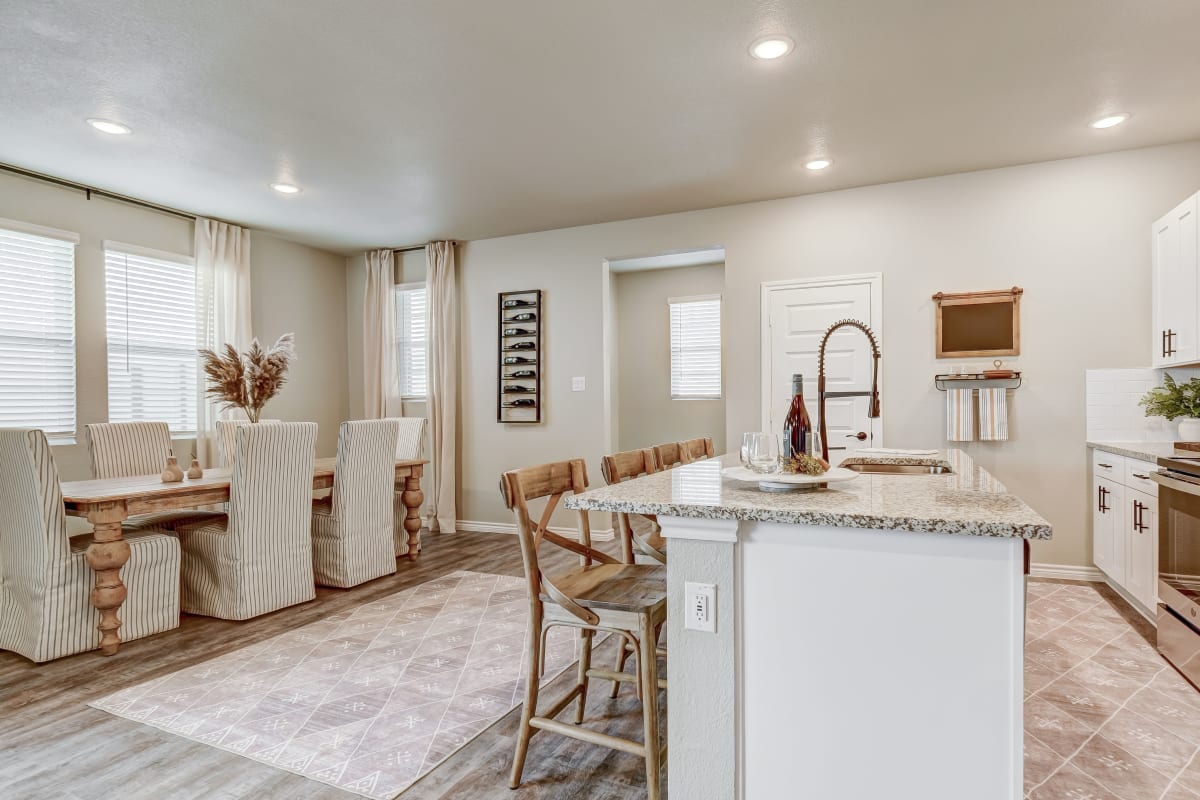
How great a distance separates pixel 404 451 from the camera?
498 cm

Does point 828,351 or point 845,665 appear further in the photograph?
point 828,351

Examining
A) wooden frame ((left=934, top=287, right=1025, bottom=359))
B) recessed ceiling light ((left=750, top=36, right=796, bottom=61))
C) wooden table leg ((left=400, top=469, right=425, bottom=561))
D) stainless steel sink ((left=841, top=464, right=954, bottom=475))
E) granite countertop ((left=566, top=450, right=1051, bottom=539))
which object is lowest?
wooden table leg ((left=400, top=469, right=425, bottom=561))

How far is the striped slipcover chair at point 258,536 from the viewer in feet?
11.0

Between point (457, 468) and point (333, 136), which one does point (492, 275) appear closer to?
point (457, 468)

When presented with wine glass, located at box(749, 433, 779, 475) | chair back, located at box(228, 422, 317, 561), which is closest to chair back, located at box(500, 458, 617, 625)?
wine glass, located at box(749, 433, 779, 475)

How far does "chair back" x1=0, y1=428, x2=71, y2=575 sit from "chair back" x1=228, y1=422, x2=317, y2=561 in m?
0.71

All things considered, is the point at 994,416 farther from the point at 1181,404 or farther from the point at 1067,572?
the point at 1067,572

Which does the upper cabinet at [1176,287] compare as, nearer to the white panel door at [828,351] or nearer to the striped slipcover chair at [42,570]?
the white panel door at [828,351]

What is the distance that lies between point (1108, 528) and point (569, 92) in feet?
Answer: 12.5

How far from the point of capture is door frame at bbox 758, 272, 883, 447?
14.3 ft

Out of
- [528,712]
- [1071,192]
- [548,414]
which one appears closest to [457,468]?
[548,414]

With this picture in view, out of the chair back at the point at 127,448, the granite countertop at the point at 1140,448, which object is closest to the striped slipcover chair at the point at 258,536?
the chair back at the point at 127,448

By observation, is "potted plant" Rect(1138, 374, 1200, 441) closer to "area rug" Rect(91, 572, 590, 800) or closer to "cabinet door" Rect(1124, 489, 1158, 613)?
"cabinet door" Rect(1124, 489, 1158, 613)

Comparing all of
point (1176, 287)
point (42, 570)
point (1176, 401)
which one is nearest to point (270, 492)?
point (42, 570)
